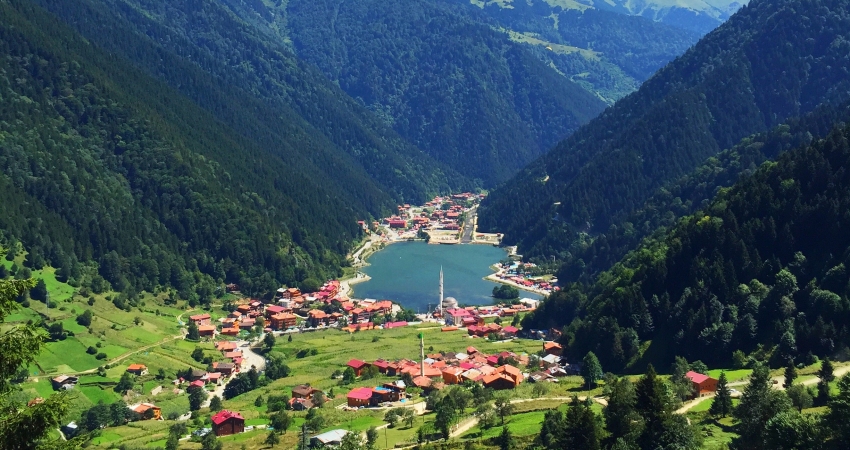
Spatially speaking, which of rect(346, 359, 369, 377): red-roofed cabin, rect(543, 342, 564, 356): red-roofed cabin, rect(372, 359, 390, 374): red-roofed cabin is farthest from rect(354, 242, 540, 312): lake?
rect(543, 342, 564, 356): red-roofed cabin

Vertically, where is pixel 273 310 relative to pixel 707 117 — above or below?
below

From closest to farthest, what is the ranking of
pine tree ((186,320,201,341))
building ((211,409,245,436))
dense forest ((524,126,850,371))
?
building ((211,409,245,436)), dense forest ((524,126,850,371)), pine tree ((186,320,201,341))

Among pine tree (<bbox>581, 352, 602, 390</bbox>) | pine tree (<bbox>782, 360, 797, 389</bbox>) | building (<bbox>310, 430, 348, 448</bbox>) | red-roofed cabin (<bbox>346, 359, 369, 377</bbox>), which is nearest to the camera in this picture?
pine tree (<bbox>782, 360, 797, 389</bbox>)

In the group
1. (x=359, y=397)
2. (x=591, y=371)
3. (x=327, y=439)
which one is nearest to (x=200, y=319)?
(x=359, y=397)

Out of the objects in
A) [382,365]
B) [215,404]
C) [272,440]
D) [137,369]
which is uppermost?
[382,365]

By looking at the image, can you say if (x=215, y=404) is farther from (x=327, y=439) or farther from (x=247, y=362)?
(x=247, y=362)

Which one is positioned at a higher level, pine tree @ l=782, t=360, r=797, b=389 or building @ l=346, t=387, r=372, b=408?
pine tree @ l=782, t=360, r=797, b=389

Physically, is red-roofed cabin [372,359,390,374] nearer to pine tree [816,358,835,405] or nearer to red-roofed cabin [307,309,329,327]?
red-roofed cabin [307,309,329,327]
